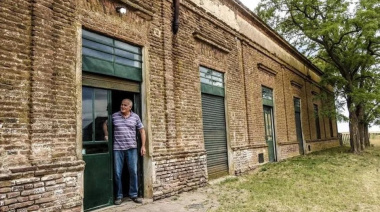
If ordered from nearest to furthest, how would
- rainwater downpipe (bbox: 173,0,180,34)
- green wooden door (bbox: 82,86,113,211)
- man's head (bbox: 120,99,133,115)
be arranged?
1. green wooden door (bbox: 82,86,113,211)
2. man's head (bbox: 120,99,133,115)
3. rainwater downpipe (bbox: 173,0,180,34)

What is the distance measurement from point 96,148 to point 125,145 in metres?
0.55

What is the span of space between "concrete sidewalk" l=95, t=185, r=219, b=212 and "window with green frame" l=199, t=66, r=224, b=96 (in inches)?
120

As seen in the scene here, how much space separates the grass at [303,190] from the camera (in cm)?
541

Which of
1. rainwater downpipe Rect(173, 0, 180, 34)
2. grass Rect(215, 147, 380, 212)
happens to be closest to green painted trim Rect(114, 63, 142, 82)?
rainwater downpipe Rect(173, 0, 180, 34)

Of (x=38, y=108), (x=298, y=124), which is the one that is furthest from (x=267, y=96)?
(x=38, y=108)

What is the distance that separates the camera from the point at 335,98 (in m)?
16.0

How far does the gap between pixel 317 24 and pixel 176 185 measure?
1177 cm

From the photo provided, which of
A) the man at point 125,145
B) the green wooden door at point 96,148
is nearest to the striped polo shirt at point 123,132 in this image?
the man at point 125,145

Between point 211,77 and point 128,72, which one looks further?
point 211,77

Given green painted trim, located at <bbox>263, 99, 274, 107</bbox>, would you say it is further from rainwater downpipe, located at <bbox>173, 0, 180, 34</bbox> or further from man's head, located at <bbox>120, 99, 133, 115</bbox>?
man's head, located at <bbox>120, 99, 133, 115</bbox>

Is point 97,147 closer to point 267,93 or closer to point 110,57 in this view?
point 110,57

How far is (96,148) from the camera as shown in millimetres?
5117

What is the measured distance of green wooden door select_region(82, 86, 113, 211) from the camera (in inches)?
193

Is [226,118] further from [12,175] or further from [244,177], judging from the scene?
[12,175]
